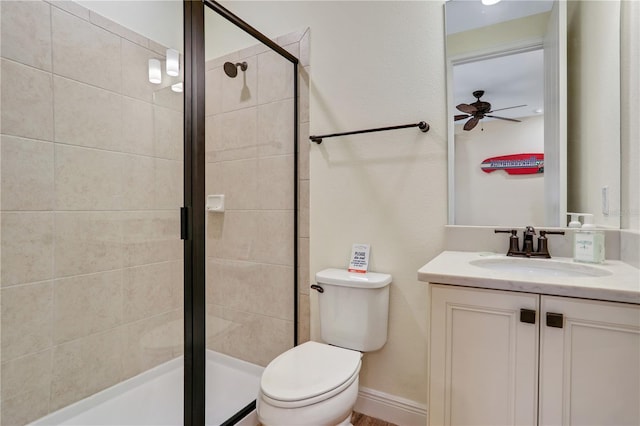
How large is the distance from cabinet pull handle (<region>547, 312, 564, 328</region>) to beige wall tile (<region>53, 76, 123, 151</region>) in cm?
A: 194

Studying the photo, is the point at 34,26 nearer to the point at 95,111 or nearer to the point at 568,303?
the point at 95,111

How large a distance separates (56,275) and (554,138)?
226 cm

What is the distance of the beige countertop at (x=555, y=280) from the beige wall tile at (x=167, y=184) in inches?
45.1

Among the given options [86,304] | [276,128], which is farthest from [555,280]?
[86,304]

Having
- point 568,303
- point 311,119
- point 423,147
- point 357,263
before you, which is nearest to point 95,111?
point 311,119

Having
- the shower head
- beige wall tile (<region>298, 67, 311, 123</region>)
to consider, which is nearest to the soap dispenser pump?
beige wall tile (<region>298, 67, 311, 123</region>)

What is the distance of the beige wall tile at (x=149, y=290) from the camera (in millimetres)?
1700

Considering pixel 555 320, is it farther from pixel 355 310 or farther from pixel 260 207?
pixel 260 207

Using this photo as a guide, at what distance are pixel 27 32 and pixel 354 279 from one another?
Result: 175 centimetres

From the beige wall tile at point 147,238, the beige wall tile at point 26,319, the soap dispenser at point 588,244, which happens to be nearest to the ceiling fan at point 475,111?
the soap dispenser at point 588,244

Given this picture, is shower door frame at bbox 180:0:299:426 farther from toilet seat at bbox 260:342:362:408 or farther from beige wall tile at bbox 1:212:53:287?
beige wall tile at bbox 1:212:53:287

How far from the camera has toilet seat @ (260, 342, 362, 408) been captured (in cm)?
107

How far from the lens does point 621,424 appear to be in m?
0.80

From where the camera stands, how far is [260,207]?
175 cm
